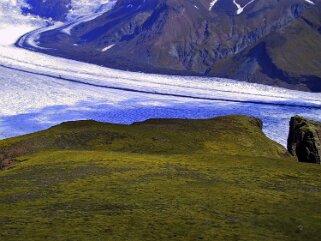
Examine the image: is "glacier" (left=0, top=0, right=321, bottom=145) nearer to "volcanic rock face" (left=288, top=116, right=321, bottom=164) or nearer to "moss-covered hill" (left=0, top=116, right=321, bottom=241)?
"volcanic rock face" (left=288, top=116, right=321, bottom=164)

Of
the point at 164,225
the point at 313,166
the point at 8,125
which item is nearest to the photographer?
the point at 164,225

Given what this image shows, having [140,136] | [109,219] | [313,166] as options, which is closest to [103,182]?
[109,219]

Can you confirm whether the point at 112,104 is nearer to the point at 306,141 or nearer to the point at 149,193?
the point at 306,141

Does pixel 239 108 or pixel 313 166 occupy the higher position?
pixel 239 108

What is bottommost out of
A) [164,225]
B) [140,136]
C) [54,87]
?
[164,225]

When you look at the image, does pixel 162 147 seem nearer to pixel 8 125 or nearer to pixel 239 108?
pixel 8 125

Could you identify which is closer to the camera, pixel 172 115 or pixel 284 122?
pixel 284 122

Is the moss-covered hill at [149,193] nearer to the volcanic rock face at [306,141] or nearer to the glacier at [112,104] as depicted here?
the volcanic rock face at [306,141]

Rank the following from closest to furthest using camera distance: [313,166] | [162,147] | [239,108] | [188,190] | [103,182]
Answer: [188,190], [103,182], [313,166], [162,147], [239,108]
